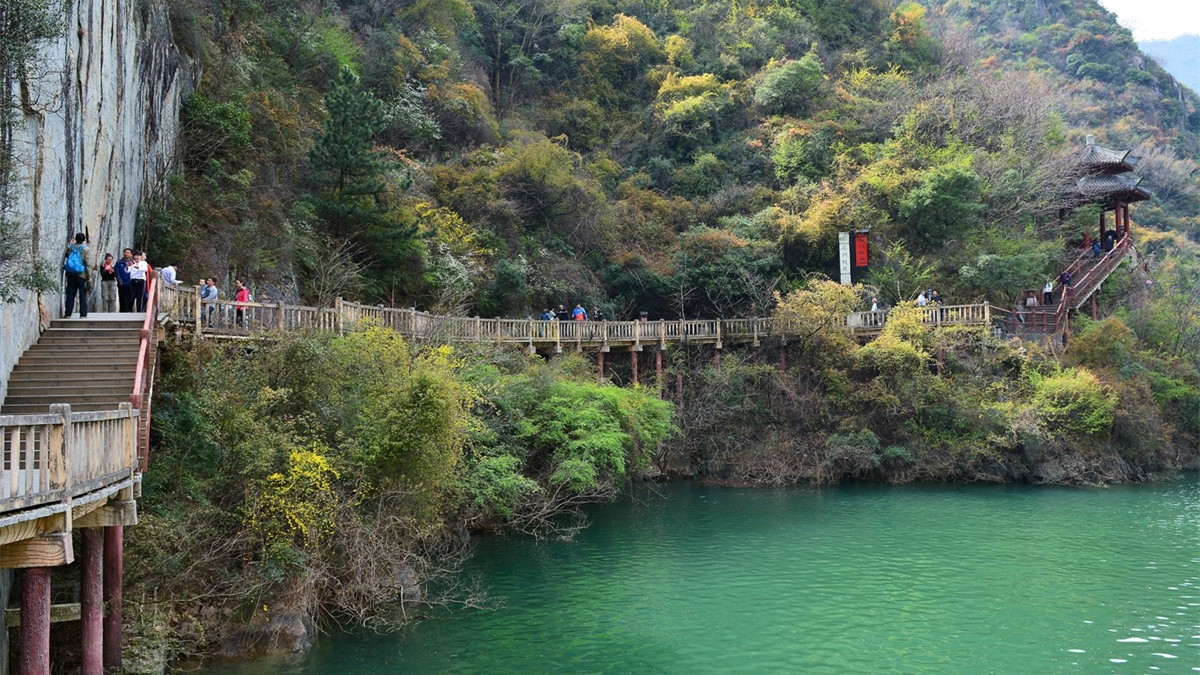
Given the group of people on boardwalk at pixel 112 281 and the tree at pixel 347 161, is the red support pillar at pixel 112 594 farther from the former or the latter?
the tree at pixel 347 161

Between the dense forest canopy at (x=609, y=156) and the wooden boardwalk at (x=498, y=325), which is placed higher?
the dense forest canopy at (x=609, y=156)

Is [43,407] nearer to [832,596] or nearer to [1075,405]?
[832,596]

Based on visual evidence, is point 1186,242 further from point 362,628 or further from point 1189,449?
point 362,628

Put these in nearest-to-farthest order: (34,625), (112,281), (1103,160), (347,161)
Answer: (34,625) → (112,281) → (347,161) → (1103,160)

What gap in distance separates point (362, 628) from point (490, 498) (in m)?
5.87

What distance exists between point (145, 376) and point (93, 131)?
614 cm

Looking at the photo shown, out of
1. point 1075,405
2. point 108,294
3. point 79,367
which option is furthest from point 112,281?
point 1075,405

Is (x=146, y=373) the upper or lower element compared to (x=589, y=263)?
lower

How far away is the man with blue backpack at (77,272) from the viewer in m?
14.9

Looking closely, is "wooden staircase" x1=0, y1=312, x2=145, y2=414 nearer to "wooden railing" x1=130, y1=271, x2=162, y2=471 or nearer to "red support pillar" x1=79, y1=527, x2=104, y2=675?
"wooden railing" x1=130, y1=271, x2=162, y2=471

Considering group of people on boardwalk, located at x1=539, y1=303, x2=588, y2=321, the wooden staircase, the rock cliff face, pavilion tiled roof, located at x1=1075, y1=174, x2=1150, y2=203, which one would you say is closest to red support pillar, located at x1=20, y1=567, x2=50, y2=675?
the wooden staircase

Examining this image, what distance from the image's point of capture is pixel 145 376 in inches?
545

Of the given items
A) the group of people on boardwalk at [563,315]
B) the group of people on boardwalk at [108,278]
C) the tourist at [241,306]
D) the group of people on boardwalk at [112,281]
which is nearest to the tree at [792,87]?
the group of people on boardwalk at [563,315]

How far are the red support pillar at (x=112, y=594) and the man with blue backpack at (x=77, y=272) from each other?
5.05 meters
